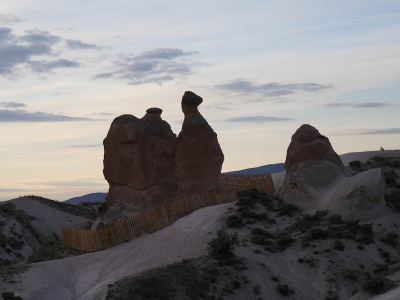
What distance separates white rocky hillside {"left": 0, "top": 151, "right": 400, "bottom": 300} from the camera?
1705 cm

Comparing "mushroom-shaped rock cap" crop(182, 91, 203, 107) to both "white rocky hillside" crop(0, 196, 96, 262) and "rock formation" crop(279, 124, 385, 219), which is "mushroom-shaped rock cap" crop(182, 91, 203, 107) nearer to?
"rock formation" crop(279, 124, 385, 219)

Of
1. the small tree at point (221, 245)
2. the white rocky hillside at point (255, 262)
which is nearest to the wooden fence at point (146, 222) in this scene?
the white rocky hillside at point (255, 262)

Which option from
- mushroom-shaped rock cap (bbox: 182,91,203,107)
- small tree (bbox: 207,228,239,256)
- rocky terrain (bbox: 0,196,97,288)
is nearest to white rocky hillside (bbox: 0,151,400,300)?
small tree (bbox: 207,228,239,256)

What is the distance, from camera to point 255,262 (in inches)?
765

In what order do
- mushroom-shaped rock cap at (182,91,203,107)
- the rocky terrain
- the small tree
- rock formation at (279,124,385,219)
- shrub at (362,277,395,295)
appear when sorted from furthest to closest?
mushroom-shaped rock cap at (182,91,203,107) → the rocky terrain → rock formation at (279,124,385,219) → the small tree → shrub at (362,277,395,295)

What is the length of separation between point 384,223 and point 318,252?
4448 millimetres

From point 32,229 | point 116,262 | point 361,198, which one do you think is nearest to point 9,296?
point 116,262

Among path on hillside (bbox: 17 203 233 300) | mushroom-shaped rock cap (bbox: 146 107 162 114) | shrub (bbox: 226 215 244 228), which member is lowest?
path on hillside (bbox: 17 203 233 300)

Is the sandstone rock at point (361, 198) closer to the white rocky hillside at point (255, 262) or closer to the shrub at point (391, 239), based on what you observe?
the white rocky hillside at point (255, 262)

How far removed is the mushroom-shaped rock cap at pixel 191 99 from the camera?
30.9 m

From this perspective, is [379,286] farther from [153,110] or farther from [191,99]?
[153,110]

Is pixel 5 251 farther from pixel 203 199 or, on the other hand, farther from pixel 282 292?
pixel 282 292

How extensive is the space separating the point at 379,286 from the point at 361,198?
26.7ft

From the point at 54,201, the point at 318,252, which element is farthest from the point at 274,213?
the point at 54,201
